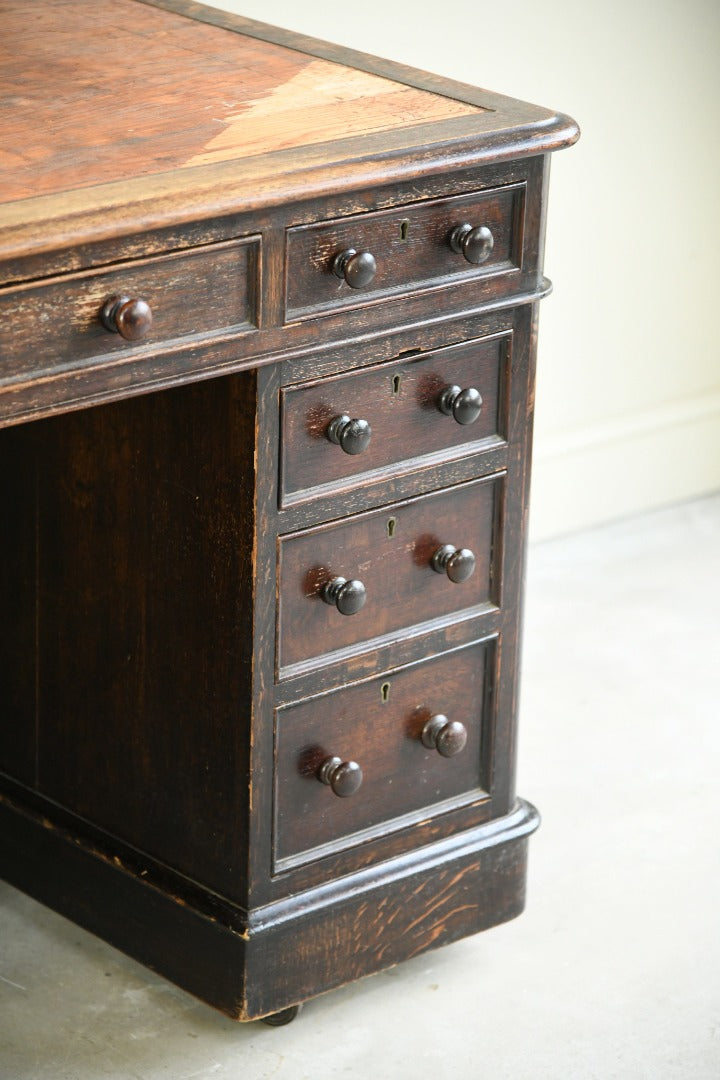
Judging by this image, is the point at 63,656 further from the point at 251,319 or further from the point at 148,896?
the point at 251,319

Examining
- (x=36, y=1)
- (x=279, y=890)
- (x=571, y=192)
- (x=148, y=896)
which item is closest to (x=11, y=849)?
(x=148, y=896)

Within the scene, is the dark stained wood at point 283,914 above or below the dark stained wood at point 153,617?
below

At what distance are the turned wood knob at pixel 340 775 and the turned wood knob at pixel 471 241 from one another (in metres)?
0.56

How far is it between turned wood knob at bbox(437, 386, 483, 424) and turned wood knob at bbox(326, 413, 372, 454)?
0.38ft

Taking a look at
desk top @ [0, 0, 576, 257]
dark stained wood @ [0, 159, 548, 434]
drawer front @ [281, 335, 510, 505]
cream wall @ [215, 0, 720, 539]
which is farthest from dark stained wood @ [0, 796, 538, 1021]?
cream wall @ [215, 0, 720, 539]

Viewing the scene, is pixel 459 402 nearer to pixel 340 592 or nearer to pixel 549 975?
pixel 340 592

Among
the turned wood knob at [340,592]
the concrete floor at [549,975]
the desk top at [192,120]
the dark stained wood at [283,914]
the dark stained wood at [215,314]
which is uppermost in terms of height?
the desk top at [192,120]

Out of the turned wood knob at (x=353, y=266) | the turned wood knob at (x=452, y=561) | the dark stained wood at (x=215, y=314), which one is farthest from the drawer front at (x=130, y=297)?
the turned wood knob at (x=452, y=561)

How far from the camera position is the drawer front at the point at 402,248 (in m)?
1.85

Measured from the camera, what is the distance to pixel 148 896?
2186 millimetres

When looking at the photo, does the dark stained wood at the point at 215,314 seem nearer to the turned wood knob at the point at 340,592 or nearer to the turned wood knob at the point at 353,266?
the turned wood knob at the point at 353,266

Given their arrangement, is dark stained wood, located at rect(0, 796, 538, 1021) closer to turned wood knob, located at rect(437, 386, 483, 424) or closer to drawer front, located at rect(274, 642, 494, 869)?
drawer front, located at rect(274, 642, 494, 869)

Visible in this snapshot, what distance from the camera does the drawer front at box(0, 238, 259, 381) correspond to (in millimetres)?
1642

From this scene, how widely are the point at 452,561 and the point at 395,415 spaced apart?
19cm
